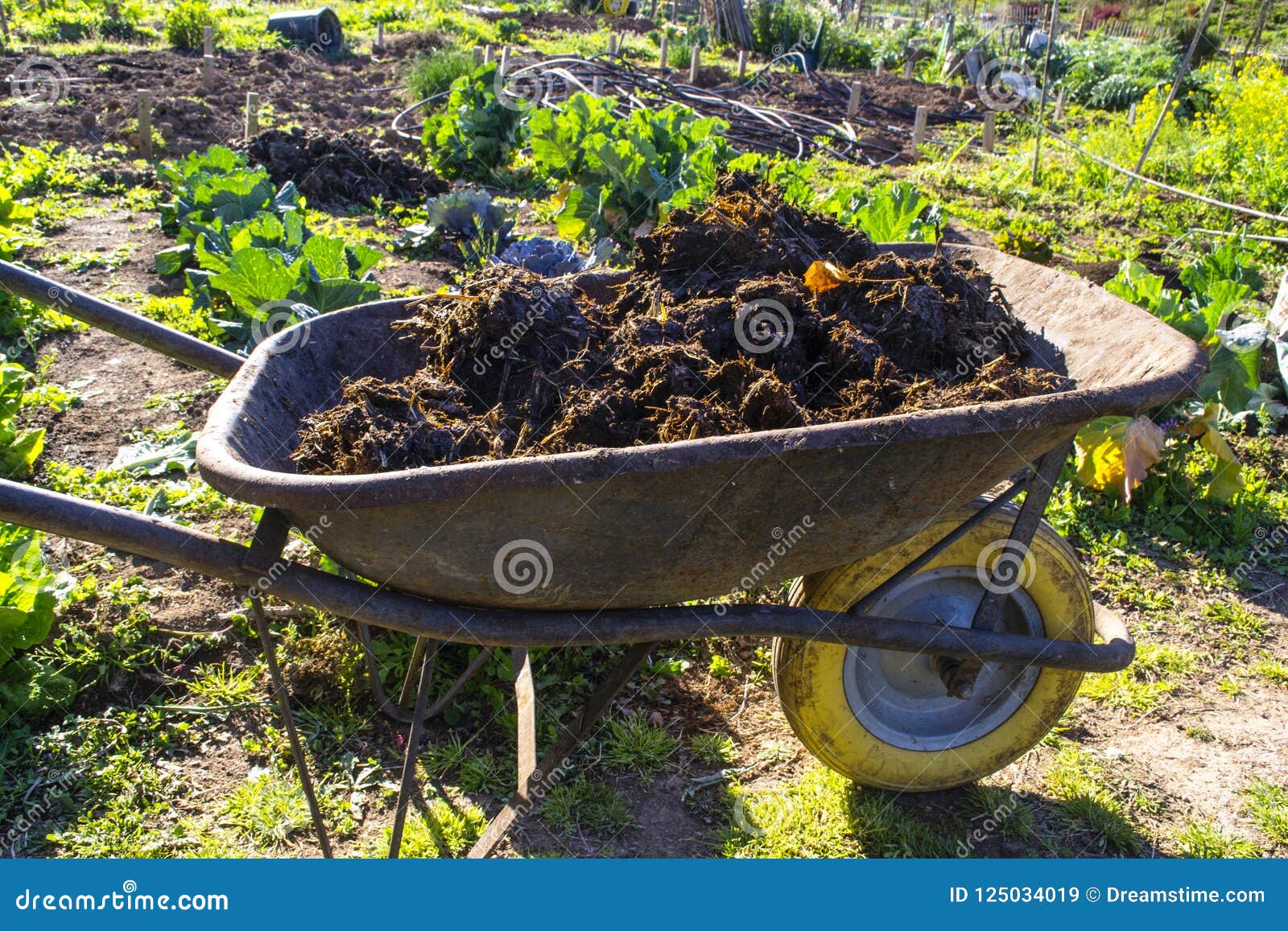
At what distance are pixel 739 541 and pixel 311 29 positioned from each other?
1587 centimetres

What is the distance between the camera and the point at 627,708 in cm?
307

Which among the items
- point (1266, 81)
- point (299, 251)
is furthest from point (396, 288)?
point (1266, 81)

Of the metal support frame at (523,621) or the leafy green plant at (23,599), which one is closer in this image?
the metal support frame at (523,621)

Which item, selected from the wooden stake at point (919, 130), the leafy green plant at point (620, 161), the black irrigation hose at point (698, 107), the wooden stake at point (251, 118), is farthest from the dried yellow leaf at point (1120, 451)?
the wooden stake at point (251, 118)

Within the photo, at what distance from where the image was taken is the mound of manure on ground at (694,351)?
2.14 m

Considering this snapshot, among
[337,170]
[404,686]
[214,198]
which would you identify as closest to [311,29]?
[337,170]

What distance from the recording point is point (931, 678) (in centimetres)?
273

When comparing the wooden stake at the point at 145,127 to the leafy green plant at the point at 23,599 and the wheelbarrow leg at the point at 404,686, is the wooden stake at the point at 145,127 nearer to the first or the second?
the leafy green plant at the point at 23,599

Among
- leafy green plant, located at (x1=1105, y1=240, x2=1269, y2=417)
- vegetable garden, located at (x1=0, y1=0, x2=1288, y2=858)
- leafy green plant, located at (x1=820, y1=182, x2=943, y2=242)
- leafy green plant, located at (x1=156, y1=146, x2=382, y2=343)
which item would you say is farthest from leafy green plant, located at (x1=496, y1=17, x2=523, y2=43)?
leafy green plant, located at (x1=1105, y1=240, x2=1269, y2=417)

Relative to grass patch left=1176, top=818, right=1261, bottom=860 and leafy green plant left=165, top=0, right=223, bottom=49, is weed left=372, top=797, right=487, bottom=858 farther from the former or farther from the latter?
leafy green plant left=165, top=0, right=223, bottom=49

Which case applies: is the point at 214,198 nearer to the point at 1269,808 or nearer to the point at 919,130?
the point at 1269,808

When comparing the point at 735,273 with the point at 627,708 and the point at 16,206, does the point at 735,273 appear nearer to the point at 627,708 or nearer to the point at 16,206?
the point at 627,708

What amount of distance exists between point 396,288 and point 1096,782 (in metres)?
4.73

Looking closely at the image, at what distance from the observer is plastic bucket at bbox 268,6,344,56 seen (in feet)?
49.4
